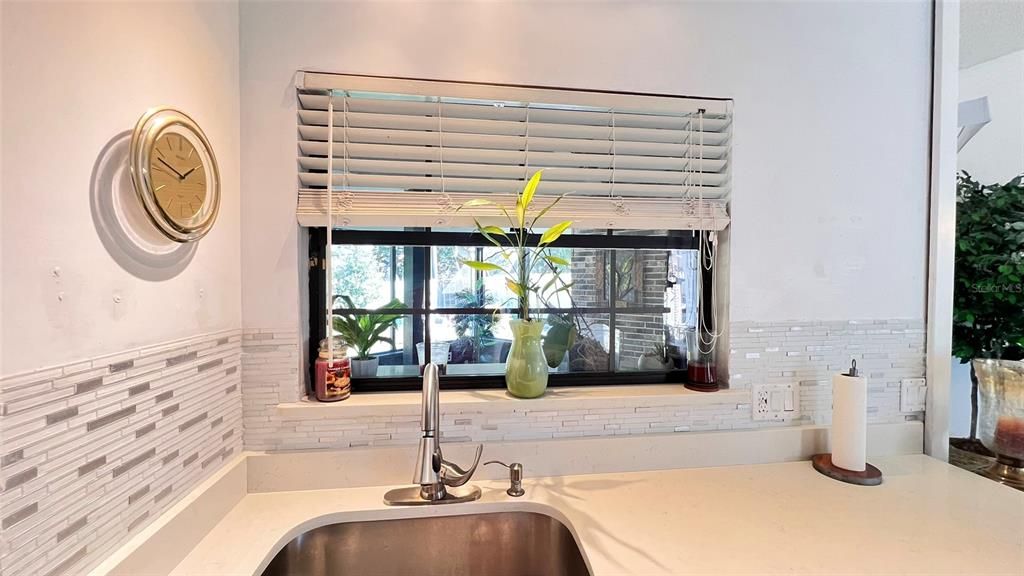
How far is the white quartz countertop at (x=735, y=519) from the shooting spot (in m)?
0.90

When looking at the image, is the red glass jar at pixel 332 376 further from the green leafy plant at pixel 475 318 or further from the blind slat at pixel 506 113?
the blind slat at pixel 506 113

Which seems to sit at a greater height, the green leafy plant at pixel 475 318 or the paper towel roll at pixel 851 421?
the green leafy plant at pixel 475 318

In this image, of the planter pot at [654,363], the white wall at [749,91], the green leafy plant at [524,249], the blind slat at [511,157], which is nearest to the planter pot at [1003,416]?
the white wall at [749,91]

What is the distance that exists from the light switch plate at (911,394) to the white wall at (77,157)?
2.14 meters

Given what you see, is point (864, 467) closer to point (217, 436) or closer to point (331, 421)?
point (331, 421)

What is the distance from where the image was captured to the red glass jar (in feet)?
3.96

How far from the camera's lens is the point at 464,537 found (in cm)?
114

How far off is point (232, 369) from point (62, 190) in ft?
1.96

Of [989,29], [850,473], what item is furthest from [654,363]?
[989,29]

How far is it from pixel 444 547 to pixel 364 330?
67 centimetres

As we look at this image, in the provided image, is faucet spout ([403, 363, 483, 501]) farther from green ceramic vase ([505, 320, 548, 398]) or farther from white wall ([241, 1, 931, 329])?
white wall ([241, 1, 931, 329])

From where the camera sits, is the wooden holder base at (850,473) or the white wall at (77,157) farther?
the wooden holder base at (850,473)

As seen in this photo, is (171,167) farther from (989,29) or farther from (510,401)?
(989,29)

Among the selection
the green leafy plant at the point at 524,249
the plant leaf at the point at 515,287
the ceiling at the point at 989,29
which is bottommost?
the plant leaf at the point at 515,287
